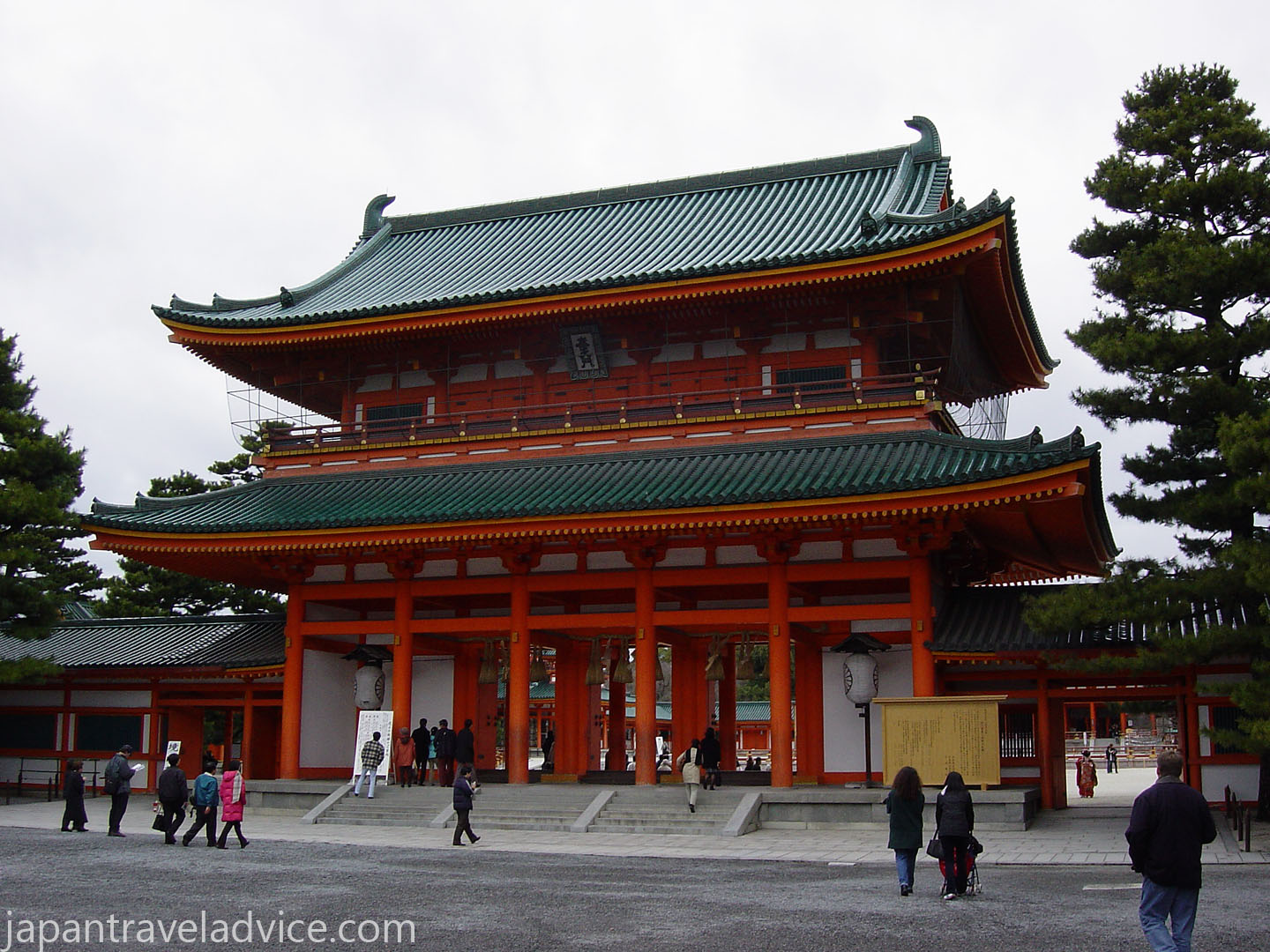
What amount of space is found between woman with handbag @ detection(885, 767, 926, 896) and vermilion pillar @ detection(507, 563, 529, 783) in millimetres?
12759

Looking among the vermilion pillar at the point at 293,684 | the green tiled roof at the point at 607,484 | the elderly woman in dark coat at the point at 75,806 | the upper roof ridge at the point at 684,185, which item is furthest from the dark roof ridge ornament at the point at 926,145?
the elderly woman in dark coat at the point at 75,806

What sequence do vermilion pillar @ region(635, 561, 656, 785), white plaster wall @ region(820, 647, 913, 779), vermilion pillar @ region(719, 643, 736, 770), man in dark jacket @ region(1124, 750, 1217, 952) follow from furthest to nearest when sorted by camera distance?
vermilion pillar @ region(719, 643, 736, 770), white plaster wall @ region(820, 647, 913, 779), vermilion pillar @ region(635, 561, 656, 785), man in dark jacket @ region(1124, 750, 1217, 952)

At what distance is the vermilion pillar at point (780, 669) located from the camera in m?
24.4

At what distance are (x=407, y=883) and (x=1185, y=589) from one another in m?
13.5

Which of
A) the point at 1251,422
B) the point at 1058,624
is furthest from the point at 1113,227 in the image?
the point at 1058,624

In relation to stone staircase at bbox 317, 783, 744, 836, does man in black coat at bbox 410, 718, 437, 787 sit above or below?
above

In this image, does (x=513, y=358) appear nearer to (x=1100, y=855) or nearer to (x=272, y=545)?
(x=272, y=545)

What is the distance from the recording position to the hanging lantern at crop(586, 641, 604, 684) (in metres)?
29.1

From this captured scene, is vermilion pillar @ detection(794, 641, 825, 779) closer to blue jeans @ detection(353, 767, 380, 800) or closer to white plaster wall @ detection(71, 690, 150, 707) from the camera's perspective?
blue jeans @ detection(353, 767, 380, 800)

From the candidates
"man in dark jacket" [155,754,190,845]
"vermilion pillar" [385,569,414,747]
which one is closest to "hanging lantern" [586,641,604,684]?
"vermilion pillar" [385,569,414,747]

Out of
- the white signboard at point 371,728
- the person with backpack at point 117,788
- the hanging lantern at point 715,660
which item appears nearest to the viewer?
the person with backpack at point 117,788

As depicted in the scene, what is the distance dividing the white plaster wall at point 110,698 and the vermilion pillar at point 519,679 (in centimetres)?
1177

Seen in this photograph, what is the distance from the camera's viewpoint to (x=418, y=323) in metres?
28.3

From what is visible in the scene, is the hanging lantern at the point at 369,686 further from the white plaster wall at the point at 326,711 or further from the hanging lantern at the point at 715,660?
the hanging lantern at the point at 715,660
